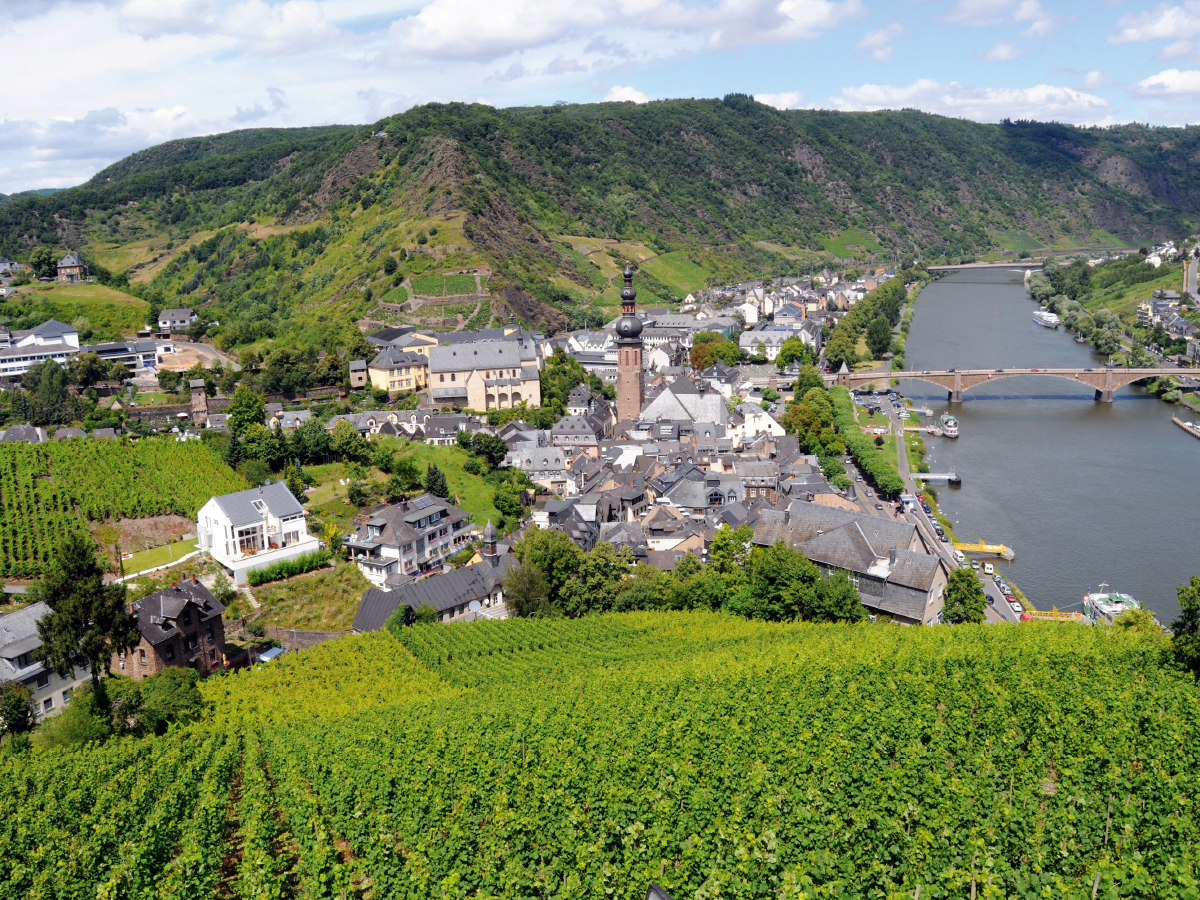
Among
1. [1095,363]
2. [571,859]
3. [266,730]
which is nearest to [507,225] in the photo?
[1095,363]

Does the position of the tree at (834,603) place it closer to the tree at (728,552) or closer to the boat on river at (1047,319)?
the tree at (728,552)

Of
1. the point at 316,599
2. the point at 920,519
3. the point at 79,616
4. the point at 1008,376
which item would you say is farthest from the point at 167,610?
the point at 1008,376

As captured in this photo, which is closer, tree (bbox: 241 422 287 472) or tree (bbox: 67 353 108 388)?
tree (bbox: 241 422 287 472)

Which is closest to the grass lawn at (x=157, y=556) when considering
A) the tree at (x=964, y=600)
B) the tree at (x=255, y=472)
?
the tree at (x=255, y=472)

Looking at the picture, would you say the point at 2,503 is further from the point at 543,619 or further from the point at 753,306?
the point at 753,306

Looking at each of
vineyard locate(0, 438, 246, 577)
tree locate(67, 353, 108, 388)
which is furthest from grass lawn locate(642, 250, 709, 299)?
vineyard locate(0, 438, 246, 577)

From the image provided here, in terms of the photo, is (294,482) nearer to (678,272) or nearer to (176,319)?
(176,319)

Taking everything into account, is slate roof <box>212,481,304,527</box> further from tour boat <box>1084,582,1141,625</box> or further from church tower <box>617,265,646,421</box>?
tour boat <box>1084,582,1141,625</box>
